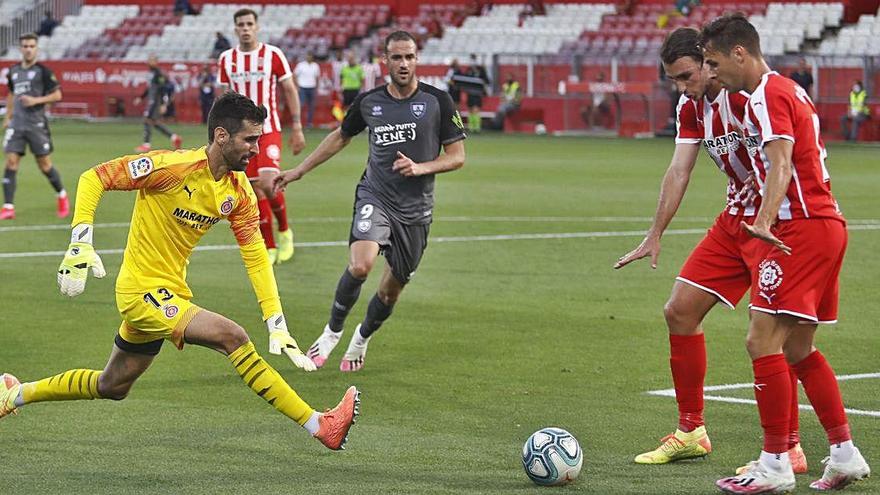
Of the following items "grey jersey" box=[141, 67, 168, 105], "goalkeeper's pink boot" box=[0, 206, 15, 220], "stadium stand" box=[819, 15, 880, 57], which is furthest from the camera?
"stadium stand" box=[819, 15, 880, 57]

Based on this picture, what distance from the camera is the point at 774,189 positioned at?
6.48 m

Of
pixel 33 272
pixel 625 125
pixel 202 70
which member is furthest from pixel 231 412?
pixel 202 70

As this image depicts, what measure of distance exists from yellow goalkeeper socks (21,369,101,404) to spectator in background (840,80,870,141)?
1254 inches

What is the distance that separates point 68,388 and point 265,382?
1.08 metres

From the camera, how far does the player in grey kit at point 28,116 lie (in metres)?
19.3

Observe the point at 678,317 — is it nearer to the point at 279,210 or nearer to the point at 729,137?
the point at 729,137

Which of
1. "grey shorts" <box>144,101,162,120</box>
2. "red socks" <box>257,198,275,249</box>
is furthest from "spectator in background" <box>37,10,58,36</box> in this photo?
"red socks" <box>257,198,275,249</box>

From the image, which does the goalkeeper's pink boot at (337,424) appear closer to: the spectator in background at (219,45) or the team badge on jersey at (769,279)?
the team badge on jersey at (769,279)

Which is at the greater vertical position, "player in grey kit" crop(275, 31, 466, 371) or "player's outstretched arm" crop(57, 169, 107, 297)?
"player's outstretched arm" crop(57, 169, 107, 297)

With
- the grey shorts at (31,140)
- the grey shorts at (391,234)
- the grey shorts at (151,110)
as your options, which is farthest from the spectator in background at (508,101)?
the grey shorts at (391,234)

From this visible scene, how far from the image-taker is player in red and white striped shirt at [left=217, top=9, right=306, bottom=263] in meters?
15.3

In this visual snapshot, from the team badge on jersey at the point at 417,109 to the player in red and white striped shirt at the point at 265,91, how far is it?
5039 mm

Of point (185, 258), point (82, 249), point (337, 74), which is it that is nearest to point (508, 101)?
point (337, 74)

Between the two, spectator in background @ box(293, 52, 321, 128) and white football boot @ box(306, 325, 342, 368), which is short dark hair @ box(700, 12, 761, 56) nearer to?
white football boot @ box(306, 325, 342, 368)
